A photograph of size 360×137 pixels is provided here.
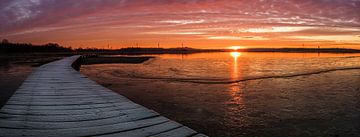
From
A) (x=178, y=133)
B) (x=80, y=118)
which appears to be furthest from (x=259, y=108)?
(x=80, y=118)

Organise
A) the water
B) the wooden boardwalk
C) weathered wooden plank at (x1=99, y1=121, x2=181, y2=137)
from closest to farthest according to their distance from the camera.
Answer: weathered wooden plank at (x1=99, y1=121, x2=181, y2=137), the wooden boardwalk, the water

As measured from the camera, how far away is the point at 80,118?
491cm

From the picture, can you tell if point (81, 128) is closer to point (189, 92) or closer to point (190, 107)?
point (190, 107)

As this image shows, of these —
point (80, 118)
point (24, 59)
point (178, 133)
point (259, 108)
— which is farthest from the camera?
point (24, 59)

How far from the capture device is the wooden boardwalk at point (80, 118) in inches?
162

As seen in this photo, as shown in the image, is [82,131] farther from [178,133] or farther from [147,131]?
[178,133]

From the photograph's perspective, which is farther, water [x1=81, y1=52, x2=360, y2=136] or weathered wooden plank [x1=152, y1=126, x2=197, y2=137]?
water [x1=81, y1=52, x2=360, y2=136]

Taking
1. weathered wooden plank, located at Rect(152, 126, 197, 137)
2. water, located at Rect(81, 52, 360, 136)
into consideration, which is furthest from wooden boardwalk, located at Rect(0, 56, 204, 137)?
→ water, located at Rect(81, 52, 360, 136)

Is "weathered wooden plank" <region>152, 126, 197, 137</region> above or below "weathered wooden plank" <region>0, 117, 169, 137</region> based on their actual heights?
below

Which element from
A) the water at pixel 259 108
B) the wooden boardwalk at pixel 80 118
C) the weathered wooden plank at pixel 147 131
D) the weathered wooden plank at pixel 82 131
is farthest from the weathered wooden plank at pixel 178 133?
the water at pixel 259 108

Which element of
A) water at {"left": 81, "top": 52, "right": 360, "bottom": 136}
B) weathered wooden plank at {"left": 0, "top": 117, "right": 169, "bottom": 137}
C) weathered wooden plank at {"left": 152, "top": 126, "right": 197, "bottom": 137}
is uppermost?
weathered wooden plank at {"left": 0, "top": 117, "right": 169, "bottom": 137}

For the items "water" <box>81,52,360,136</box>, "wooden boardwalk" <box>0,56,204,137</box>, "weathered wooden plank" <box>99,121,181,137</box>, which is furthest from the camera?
"water" <box>81,52,360,136</box>

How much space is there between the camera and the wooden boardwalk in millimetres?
4117

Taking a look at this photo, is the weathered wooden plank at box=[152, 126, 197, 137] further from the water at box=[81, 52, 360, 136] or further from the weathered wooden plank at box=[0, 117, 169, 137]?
the water at box=[81, 52, 360, 136]
